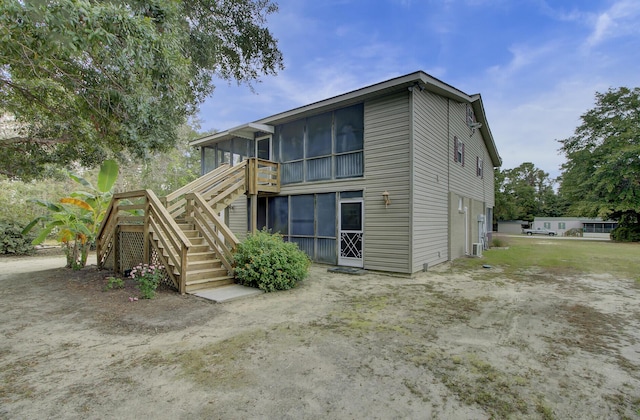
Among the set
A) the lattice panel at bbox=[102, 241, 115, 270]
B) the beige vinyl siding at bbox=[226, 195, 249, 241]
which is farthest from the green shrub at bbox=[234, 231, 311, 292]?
the beige vinyl siding at bbox=[226, 195, 249, 241]

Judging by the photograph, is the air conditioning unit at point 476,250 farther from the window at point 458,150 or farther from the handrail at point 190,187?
the handrail at point 190,187

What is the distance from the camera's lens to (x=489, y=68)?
601 inches

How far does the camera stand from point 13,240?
12.5m

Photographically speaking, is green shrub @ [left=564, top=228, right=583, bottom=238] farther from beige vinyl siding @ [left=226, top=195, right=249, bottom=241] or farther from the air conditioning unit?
beige vinyl siding @ [left=226, top=195, right=249, bottom=241]

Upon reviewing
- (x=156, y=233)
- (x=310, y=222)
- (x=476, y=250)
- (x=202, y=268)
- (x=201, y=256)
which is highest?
(x=310, y=222)

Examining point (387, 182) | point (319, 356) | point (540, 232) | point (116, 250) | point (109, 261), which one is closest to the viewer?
point (319, 356)

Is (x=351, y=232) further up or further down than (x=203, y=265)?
further up

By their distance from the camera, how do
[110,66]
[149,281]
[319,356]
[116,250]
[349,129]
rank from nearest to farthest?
[319,356]
[110,66]
[149,281]
[116,250]
[349,129]

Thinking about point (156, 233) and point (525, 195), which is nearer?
point (156, 233)

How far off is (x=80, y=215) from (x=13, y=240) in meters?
7.00

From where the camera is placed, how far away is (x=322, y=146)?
10641 mm

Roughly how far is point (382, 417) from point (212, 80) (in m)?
11.1

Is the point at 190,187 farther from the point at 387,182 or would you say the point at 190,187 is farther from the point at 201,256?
the point at 387,182

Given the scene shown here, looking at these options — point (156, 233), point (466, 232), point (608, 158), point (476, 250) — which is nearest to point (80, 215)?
point (156, 233)
